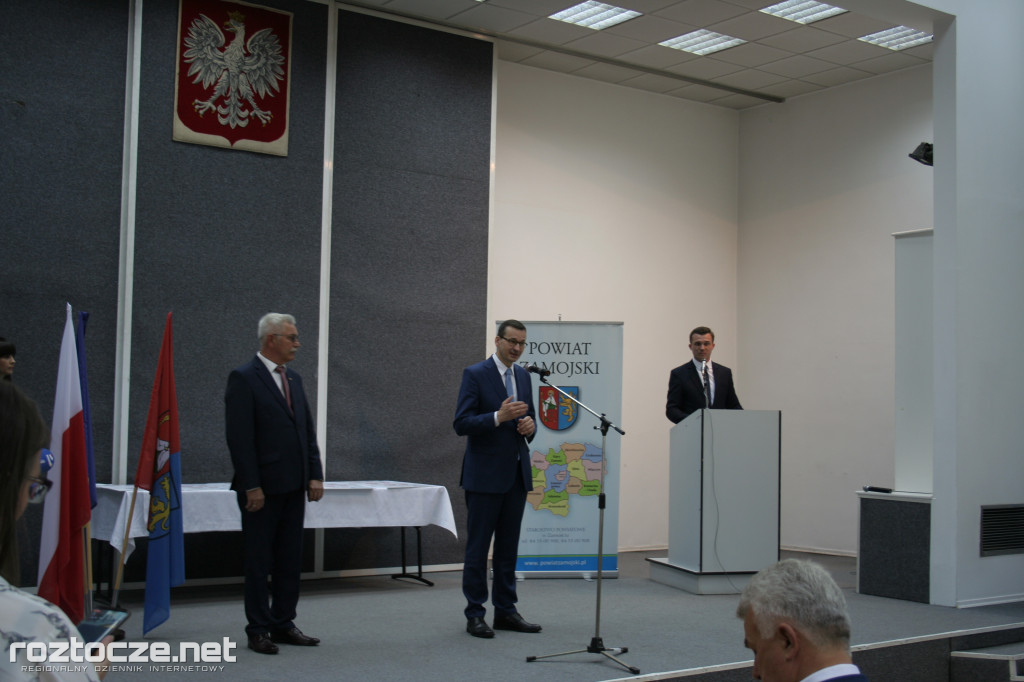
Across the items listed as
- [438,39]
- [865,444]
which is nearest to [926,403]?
[865,444]

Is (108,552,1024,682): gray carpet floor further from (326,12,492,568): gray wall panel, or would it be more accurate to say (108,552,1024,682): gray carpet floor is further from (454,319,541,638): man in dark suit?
(326,12,492,568): gray wall panel

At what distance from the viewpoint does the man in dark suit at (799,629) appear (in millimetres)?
1602

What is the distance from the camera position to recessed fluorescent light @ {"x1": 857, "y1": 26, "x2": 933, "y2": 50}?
690cm

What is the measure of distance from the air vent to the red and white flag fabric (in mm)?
4745

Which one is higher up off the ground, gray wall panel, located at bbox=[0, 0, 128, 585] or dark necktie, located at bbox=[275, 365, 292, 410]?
gray wall panel, located at bbox=[0, 0, 128, 585]

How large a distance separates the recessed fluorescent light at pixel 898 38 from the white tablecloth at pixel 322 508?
4473 millimetres

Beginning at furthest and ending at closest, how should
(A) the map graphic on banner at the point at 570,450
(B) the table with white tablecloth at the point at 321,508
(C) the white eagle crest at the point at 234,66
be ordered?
(A) the map graphic on banner at the point at 570,450
(C) the white eagle crest at the point at 234,66
(B) the table with white tablecloth at the point at 321,508

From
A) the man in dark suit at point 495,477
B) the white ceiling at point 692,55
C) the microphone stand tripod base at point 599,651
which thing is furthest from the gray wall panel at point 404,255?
the microphone stand tripod base at point 599,651

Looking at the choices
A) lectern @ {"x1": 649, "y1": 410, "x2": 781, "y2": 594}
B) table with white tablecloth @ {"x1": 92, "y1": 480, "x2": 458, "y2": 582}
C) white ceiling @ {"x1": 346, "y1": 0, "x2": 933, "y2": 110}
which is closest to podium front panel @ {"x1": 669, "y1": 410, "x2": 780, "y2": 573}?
lectern @ {"x1": 649, "y1": 410, "x2": 781, "y2": 594}

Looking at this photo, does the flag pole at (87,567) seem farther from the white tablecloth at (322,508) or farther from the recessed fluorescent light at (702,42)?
the recessed fluorescent light at (702,42)

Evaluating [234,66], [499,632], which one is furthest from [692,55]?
[499,632]

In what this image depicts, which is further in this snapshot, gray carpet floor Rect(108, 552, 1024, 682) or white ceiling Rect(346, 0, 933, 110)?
white ceiling Rect(346, 0, 933, 110)

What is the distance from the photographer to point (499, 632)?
4.56 metres

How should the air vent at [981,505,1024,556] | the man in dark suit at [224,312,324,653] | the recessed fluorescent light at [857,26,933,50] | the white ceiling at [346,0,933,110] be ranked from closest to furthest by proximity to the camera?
1. the man in dark suit at [224,312,324,653]
2. the air vent at [981,505,1024,556]
3. the white ceiling at [346,0,933,110]
4. the recessed fluorescent light at [857,26,933,50]
